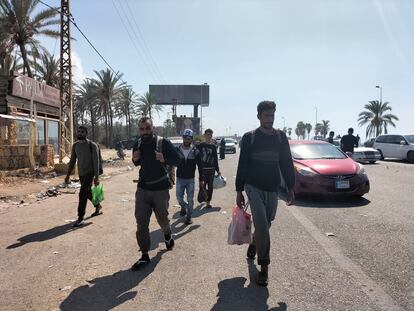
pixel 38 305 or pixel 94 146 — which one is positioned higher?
pixel 94 146

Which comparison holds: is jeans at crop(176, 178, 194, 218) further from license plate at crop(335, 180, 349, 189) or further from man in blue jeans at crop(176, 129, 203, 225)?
license plate at crop(335, 180, 349, 189)

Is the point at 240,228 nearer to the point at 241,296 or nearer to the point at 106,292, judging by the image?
the point at 241,296

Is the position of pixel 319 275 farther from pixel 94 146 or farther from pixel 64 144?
pixel 64 144

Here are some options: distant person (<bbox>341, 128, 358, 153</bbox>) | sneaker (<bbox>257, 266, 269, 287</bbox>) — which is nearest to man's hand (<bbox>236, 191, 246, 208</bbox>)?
sneaker (<bbox>257, 266, 269, 287</bbox>)

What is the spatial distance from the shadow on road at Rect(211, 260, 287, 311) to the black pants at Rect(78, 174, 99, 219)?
408 cm

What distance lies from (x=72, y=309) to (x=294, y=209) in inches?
243

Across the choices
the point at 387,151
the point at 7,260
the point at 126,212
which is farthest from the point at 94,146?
the point at 387,151

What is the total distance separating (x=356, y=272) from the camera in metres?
5.09

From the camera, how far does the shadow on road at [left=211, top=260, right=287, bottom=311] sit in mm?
4168

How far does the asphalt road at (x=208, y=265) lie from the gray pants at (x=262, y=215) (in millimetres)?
337

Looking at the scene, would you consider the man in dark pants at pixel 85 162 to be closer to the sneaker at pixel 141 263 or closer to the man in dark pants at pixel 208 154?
the man in dark pants at pixel 208 154

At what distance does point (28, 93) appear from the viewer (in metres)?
22.9

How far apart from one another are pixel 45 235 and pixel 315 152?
7410 mm

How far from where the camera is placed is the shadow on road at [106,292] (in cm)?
427
